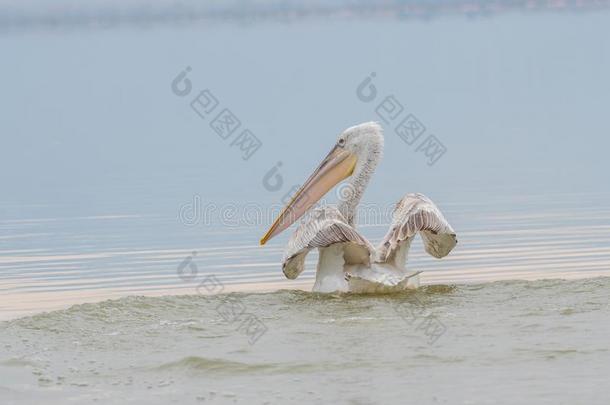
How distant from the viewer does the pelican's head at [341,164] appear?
435 inches

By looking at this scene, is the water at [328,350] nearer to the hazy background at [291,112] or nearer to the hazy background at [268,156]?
the hazy background at [268,156]

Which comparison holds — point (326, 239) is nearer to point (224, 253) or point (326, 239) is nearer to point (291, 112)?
point (224, 253)

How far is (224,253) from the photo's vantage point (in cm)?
1240

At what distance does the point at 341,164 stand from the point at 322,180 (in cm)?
20

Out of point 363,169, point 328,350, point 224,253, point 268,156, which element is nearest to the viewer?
point 328,350

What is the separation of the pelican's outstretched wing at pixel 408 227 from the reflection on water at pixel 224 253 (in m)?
0.87

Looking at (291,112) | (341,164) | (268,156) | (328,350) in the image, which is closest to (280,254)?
(341,164)

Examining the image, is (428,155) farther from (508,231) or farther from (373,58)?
(373,58)

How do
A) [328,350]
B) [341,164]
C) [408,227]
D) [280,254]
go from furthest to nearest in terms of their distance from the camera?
[280,254] < [341,164] < [408,227] < [328,350]

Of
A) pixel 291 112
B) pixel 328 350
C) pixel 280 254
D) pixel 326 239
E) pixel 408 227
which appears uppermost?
pixel 291 112

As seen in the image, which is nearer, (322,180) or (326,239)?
(326,239)

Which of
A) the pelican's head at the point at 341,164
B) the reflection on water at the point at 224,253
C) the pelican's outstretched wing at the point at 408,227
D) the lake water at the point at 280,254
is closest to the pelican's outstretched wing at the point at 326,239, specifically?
the pelican's outstretched wing at the point at 408,227

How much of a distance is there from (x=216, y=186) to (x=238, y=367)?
9146 millimetres

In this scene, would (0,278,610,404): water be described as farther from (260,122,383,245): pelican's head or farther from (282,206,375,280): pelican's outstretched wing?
(260,122,383,245): pelican's head
